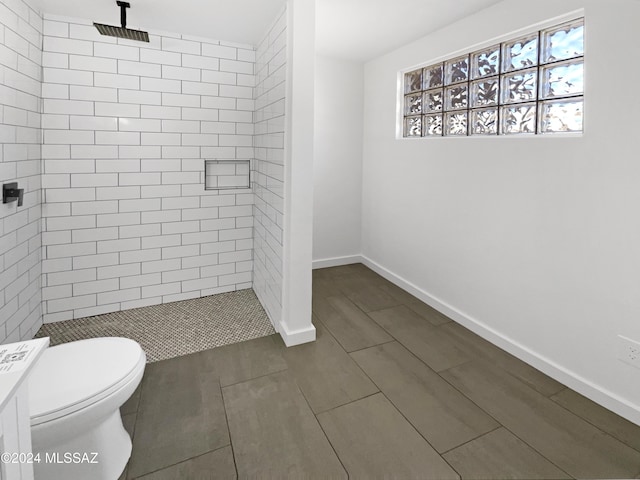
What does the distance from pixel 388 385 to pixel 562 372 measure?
0.97 metres

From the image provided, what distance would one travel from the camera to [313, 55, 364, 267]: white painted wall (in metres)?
3.74

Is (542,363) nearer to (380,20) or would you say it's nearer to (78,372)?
(78,372)

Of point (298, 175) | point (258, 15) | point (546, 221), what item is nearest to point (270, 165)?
point (298, 175)

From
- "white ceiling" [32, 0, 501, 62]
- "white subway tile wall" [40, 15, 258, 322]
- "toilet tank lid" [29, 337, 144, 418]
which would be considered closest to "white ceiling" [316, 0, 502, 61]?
"white ceiling" [32, 0, 501, 62]

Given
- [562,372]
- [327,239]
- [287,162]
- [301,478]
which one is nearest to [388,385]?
[301,478]

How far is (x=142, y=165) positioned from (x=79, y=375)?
1.82 meters

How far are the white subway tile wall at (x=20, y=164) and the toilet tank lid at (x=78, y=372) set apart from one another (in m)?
0.86

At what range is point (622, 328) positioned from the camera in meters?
1.80

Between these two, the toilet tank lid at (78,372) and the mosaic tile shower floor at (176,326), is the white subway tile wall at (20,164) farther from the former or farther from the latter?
the toilet tank lid at (78,372)

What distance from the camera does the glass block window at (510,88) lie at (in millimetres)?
2020

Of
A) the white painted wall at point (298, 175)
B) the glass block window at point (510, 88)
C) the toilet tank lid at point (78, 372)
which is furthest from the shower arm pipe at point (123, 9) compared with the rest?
the glass block window at point (510, 88)

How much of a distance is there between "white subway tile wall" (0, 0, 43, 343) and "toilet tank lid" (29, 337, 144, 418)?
0.86 metres

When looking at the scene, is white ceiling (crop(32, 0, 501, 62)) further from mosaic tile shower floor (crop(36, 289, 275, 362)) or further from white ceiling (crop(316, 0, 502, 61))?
mosaic tile shower floor (crop(36, 289, 275, 362))

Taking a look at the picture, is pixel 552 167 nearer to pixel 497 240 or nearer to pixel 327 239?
pixel 497 240
